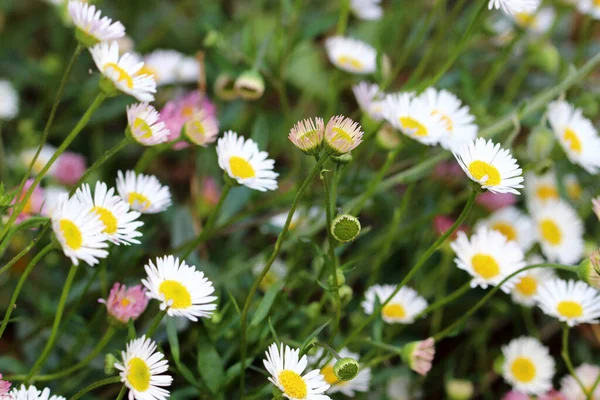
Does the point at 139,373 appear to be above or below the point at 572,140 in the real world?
below

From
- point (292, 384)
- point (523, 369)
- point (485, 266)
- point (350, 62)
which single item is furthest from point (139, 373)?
point (350, 62)

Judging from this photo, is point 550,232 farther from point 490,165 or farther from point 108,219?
point 108,219

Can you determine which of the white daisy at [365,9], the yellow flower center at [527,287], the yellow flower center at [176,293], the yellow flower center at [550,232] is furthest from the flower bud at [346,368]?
the white daisy at [365,9]

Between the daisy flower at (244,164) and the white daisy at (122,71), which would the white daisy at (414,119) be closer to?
the daisy flower at (244,164)

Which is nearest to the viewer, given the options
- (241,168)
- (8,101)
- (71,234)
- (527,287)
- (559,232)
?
(71,234)

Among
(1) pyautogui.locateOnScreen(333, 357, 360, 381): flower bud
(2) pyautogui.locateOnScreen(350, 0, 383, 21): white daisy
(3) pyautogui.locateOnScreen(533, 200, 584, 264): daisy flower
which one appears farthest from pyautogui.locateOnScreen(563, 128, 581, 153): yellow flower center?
(1) pyautogui.locateOnScreen(333, 357, 360, 381): flower bud
